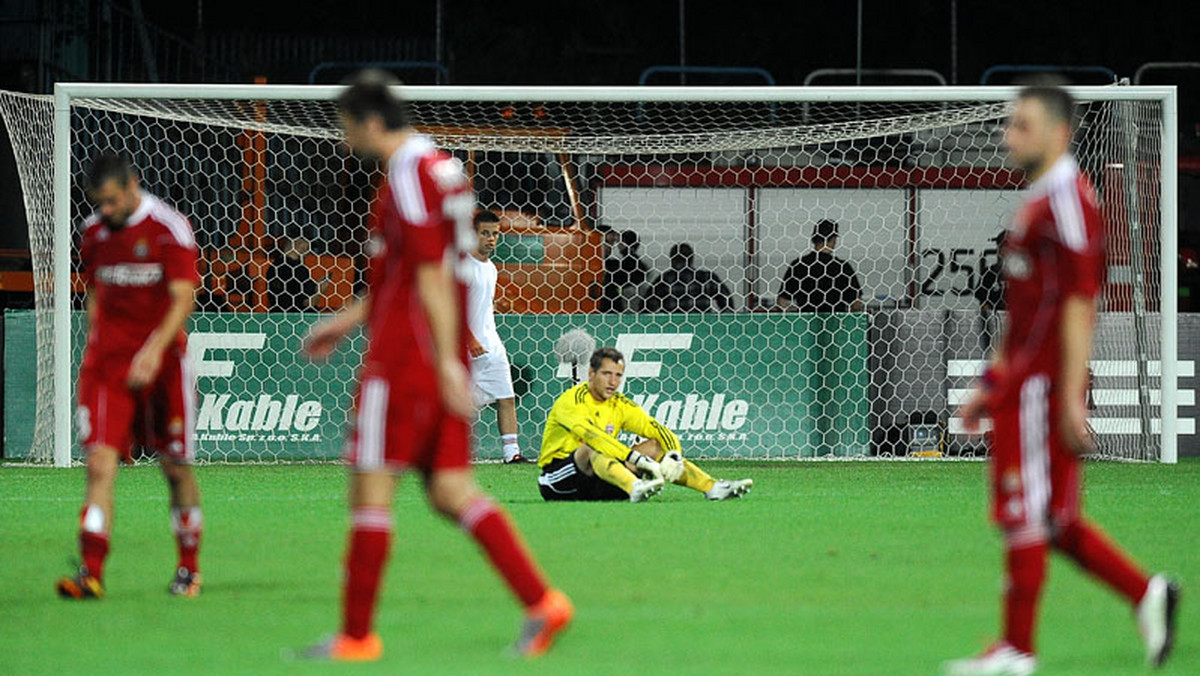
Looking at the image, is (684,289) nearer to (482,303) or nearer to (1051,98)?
(482,303)

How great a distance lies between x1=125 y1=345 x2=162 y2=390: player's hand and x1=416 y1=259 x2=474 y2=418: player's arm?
1.93m

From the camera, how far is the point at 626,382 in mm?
15797

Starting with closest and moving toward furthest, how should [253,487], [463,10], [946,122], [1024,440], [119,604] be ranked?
[1024,440] → [119,604] → [253,487] → [946,122] → [463,10]

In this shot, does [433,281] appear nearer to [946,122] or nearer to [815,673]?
[815,673]

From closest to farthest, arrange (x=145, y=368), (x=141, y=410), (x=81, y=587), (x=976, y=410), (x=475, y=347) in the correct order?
1. (x=976, y=410)
2. (x=145, y=368)
3. (x=81, y=587)
4. (x=141, y=410)
5. (x=475, y=347)

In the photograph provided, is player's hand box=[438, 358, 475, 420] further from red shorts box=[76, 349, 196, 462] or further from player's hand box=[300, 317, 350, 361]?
red shorts box=[76, 349, 196, 462]

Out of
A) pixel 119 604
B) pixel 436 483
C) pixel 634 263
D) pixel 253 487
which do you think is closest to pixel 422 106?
pixel 634 263

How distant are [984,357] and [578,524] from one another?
714cm

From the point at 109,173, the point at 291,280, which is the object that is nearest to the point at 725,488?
the point at 109,173

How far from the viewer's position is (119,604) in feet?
22.8

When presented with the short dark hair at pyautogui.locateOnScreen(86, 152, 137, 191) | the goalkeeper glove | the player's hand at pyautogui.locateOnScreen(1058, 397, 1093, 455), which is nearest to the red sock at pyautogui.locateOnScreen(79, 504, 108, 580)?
the short dark hair at pyautogui.locateOnScreen(86, 152, 137, 191)

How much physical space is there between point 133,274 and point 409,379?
2241mm

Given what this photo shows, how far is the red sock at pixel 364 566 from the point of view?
5430mm

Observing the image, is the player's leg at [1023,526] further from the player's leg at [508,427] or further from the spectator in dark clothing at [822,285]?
the spectator in dark clothing at [822,285]
